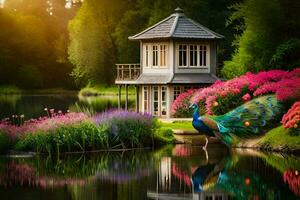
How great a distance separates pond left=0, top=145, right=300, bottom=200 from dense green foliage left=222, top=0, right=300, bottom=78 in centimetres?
1151

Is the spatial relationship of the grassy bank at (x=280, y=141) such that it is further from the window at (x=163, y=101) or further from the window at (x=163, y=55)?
the window at (x=163, y=55)

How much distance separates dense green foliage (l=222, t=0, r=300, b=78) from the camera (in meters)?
37.1

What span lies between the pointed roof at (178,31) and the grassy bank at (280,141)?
12554mm

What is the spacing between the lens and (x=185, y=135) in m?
30.7

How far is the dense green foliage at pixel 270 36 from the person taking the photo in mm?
37125

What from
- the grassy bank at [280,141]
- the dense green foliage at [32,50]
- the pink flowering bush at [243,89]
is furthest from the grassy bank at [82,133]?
the dense green foliage at [32,50]

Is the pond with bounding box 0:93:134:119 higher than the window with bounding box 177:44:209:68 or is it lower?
lower

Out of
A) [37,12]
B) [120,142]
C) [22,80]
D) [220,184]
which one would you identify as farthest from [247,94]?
[37,12]

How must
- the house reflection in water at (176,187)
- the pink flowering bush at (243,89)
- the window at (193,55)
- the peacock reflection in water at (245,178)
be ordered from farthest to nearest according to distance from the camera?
1. the window at (193,55)
2. the pink flowering bush at (243,89)
3. the peacock reflection in water at (245,178)
4. the house reflection in water at (176,187)

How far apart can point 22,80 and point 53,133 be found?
Answer: 223 ft

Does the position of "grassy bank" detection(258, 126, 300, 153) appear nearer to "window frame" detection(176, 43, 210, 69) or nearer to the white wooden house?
the white wooden house

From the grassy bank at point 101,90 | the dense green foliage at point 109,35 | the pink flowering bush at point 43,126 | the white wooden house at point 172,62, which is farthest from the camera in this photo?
the grassy bank at point 101,90

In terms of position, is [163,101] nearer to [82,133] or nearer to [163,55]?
[163,55]

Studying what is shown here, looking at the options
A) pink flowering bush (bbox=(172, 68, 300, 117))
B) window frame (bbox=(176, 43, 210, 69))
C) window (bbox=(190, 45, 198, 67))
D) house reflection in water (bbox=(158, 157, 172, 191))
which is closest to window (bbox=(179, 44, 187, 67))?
window frame (bbox=(176, 43, 210, 69))
